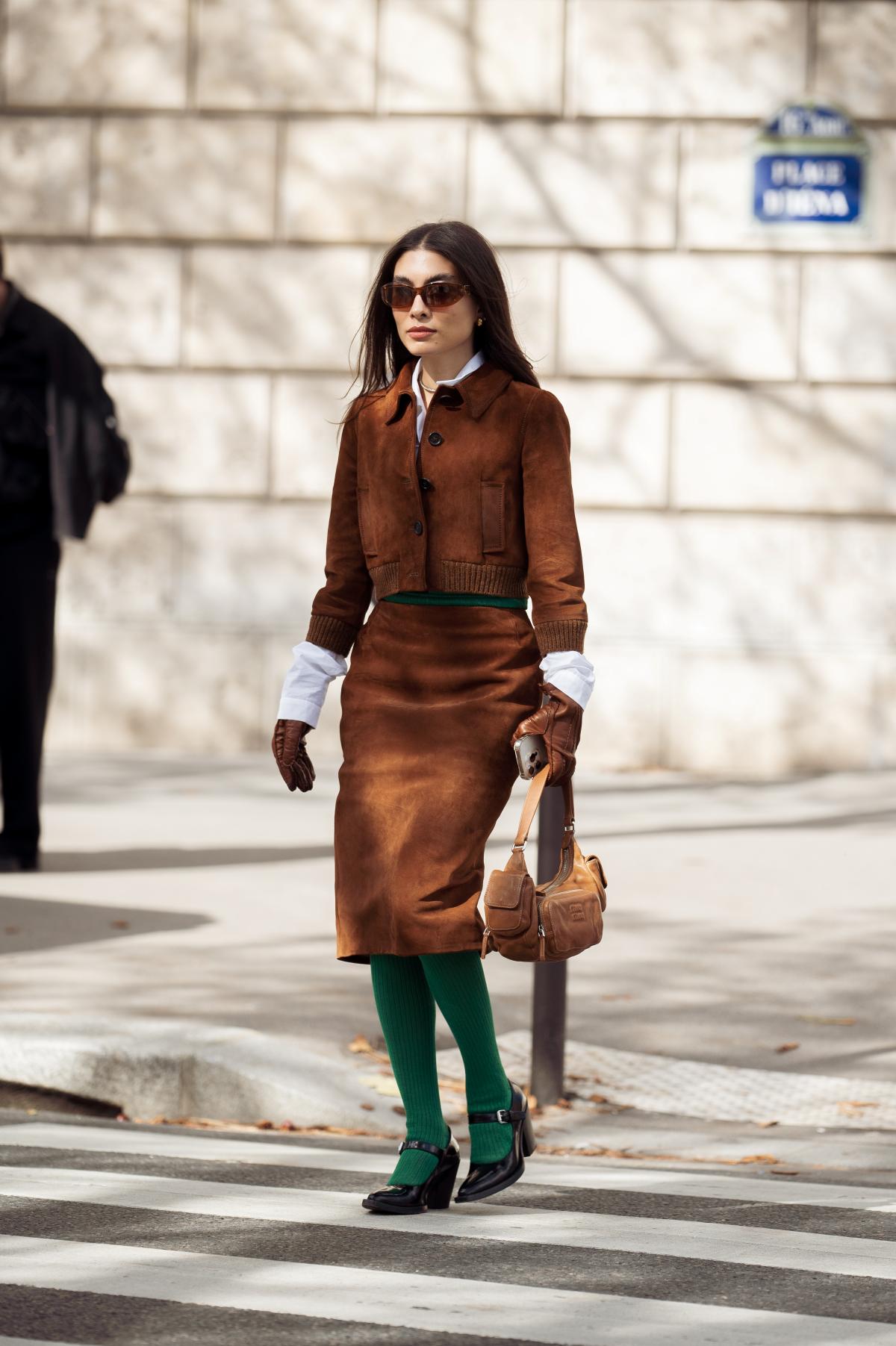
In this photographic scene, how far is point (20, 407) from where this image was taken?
336 inches

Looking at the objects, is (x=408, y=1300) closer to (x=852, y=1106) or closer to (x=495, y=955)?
(x=852, y=1106)

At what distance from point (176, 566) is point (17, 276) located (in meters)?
1.86

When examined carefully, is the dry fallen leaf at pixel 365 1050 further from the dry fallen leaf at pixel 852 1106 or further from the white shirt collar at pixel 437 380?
the white shirt collar at pixel 437 380

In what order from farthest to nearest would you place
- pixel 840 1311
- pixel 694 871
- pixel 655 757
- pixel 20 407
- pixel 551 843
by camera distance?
pixel 655 757, pixel 694 871, pixel 20 407, pixel 551 843, pixel 840 1311

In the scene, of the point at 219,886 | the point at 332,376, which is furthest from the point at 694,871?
the point at 332,376

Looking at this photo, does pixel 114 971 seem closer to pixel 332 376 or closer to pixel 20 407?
pixel 20 407

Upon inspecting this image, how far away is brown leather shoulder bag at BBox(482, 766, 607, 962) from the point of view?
164 inches

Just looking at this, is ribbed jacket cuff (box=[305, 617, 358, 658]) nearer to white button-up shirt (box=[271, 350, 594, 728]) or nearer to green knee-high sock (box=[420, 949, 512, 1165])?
white button-up shirt (box=[271, 350, 594, 728])

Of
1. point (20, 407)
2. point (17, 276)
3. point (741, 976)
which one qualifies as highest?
point (17, 276)

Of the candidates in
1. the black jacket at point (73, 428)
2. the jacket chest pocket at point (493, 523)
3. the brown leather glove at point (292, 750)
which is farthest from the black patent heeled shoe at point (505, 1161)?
the black jacket at point (73, 428)

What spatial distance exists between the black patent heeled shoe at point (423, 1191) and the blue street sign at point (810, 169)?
8822 millimetres

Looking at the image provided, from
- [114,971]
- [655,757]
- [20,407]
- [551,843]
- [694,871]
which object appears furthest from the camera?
[655,757]

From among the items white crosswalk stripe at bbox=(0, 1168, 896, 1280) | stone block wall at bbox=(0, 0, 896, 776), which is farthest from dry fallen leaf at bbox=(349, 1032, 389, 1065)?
stone block wall at bbox=(0, 0, 896, 776)

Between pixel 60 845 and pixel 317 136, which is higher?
pixel 317 136
